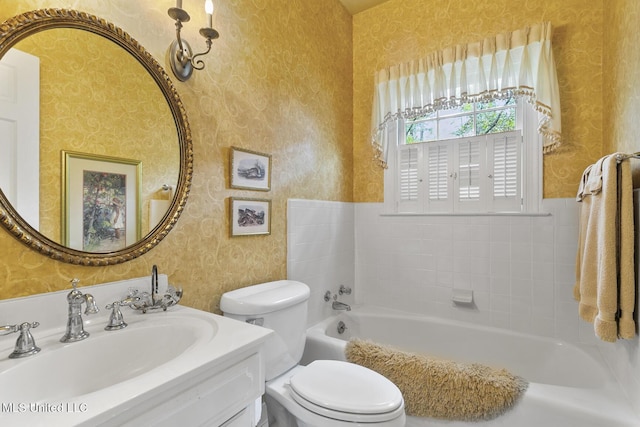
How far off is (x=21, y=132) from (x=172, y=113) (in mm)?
511

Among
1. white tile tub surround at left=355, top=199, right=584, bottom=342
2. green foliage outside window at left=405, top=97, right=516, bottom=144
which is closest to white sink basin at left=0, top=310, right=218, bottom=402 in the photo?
white tile tub surround at left=355, top=199, right=584, bottom=342

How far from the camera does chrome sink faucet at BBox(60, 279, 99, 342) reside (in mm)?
915

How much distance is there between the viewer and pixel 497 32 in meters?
2.08

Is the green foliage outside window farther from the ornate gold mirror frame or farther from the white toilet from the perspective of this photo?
the ornate gold mirror frame

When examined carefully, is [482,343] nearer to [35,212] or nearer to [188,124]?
A: [188,124]

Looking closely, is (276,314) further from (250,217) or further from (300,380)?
(250,217)

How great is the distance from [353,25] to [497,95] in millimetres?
1401

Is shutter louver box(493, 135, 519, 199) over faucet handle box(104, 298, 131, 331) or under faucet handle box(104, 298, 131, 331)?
over

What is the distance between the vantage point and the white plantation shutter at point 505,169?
2.06 m

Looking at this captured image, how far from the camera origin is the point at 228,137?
62.2 inches

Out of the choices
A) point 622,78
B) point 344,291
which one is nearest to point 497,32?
point 622,78

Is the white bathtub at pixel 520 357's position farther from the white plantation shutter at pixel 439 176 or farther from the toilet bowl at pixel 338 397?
the white plantation shutter at pixel 439 176

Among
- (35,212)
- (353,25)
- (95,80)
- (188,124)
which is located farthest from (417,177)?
(35,212)

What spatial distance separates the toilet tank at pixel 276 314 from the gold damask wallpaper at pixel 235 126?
0.42 feet
